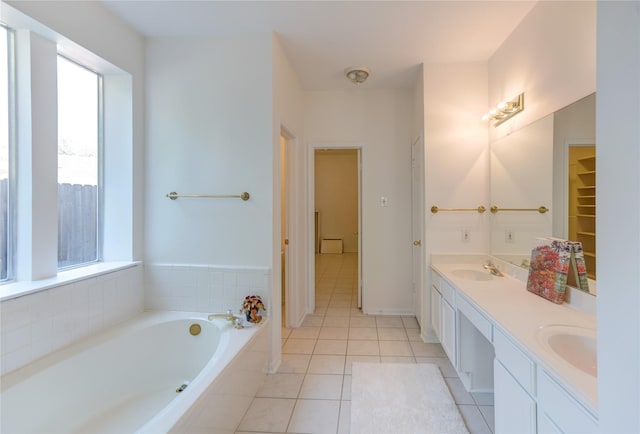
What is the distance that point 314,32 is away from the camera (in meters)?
2.27

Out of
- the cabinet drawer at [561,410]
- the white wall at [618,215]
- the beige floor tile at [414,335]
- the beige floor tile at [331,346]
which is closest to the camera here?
the white wall at [618,215]

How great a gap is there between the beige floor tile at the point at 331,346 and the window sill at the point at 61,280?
5.53 feet

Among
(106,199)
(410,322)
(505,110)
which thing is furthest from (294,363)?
(505,110)

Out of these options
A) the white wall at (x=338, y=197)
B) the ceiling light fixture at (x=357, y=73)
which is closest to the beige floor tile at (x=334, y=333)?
the ceiling light fixture at (x=357, y=73)

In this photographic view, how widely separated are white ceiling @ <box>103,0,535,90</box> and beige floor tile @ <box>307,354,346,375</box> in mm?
2627

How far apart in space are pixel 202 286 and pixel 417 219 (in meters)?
2.19

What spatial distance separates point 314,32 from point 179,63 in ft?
3.63

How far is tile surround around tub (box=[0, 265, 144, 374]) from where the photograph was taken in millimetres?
1449

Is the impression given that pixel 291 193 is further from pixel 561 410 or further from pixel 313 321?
pixel 561 410

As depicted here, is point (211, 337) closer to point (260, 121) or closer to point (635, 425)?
point (260, 121)

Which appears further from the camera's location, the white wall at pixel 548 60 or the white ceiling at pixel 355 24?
the white ceiling at pixel 355 24

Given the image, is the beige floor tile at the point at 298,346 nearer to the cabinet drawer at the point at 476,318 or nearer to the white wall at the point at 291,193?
the white wall at the point at 291,193

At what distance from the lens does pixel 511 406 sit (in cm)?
124

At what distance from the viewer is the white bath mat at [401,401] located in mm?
1674
